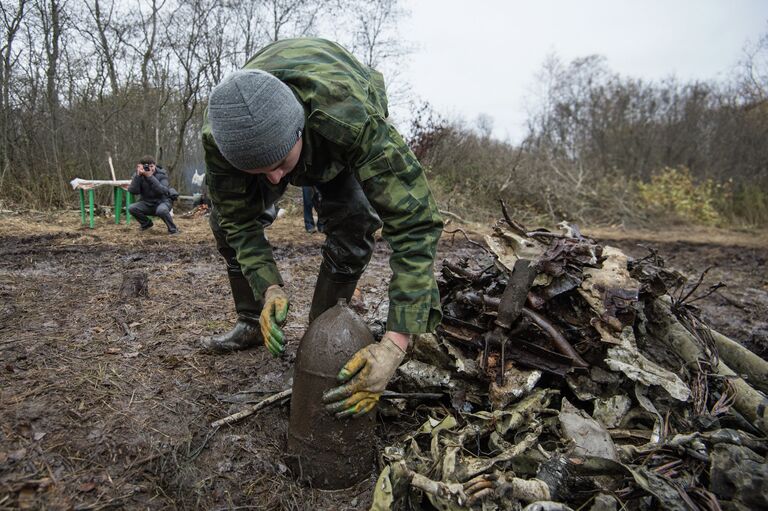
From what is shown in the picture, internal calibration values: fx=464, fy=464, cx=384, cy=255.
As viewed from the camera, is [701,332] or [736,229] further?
[736,229]

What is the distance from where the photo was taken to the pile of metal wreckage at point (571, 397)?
1.80 meters

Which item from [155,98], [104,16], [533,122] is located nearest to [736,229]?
[533,122]

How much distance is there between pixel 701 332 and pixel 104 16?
632 inches

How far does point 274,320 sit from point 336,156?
84 centimetres

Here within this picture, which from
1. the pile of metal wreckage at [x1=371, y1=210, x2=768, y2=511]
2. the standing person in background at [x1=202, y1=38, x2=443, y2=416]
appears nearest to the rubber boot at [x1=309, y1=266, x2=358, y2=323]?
the standing person in background at [x1=202, y1=38, x2=443, y2=416]

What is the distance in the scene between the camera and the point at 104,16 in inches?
520

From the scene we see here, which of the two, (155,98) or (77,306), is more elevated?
(155,98)

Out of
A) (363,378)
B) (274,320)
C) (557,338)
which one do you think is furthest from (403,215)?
(557,338)

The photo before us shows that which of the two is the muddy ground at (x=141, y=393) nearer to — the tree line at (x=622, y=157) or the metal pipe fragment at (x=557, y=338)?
the metal pipe fragment at (x=557, y=338)

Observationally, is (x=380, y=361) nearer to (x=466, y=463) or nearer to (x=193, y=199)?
(x=466, y=463)

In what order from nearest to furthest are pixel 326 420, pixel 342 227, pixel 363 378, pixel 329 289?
pixel 363 378 < pixel 326 420 < pixel 342 227 < pixel 329 289

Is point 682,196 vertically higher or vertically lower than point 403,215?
higher

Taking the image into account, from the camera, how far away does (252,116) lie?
65.2 inches

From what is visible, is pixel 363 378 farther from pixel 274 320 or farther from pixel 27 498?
pixel 27 498
